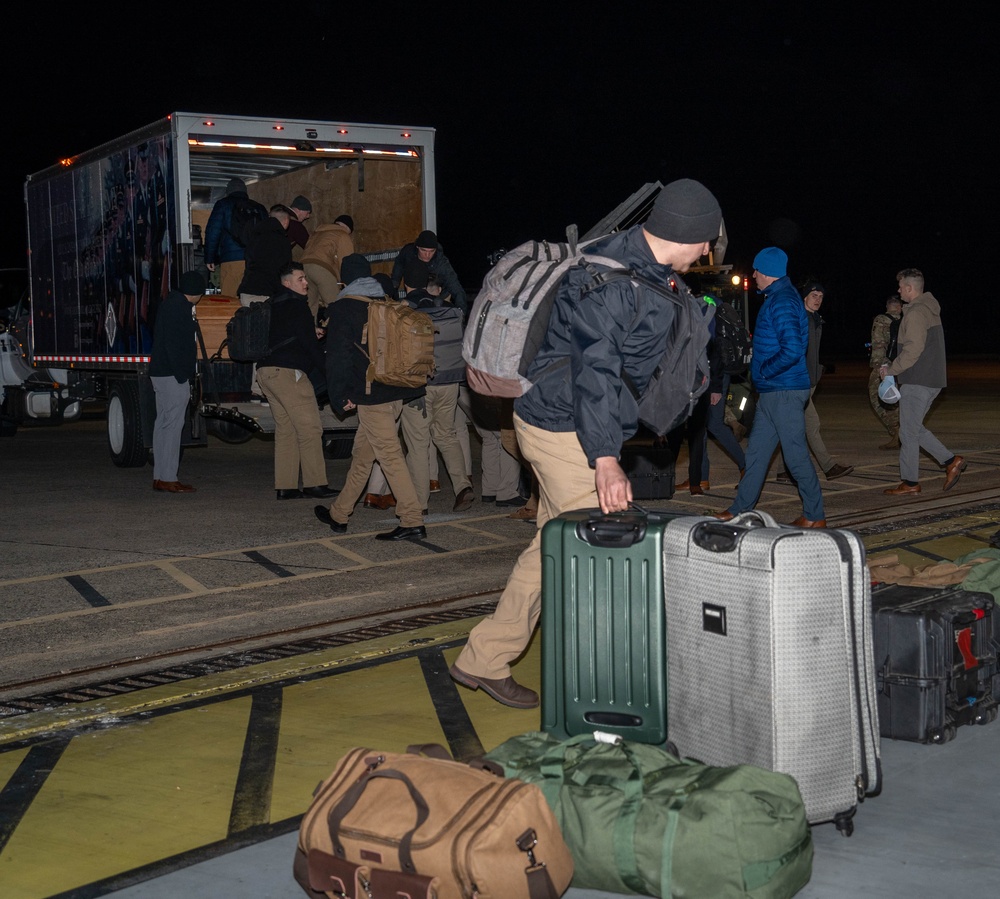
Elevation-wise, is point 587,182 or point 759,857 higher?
point 587,182

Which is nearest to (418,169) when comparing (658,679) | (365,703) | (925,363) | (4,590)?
(925,363)

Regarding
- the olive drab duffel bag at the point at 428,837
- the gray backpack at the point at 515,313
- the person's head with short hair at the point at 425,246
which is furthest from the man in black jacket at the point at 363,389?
the olive drab duffel bag at the point at 428,837

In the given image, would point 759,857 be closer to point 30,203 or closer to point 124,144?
A: point 124,144

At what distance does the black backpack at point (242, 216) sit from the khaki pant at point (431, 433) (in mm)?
3247

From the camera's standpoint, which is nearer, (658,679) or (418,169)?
(658,679)

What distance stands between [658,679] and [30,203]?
14.2 m

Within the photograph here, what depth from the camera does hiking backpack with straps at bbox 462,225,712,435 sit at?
4.59 meters

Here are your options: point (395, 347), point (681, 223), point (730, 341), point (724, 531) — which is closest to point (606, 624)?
point (724, 531)

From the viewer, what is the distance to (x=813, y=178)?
77.5m

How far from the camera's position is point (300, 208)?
13.0m

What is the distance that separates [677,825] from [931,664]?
1.55 m

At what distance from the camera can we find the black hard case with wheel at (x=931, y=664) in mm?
4488

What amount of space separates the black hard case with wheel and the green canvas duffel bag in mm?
1204

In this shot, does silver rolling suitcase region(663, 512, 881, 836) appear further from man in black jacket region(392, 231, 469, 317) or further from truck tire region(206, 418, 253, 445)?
truck tire region(206, 418, 253, 445)
